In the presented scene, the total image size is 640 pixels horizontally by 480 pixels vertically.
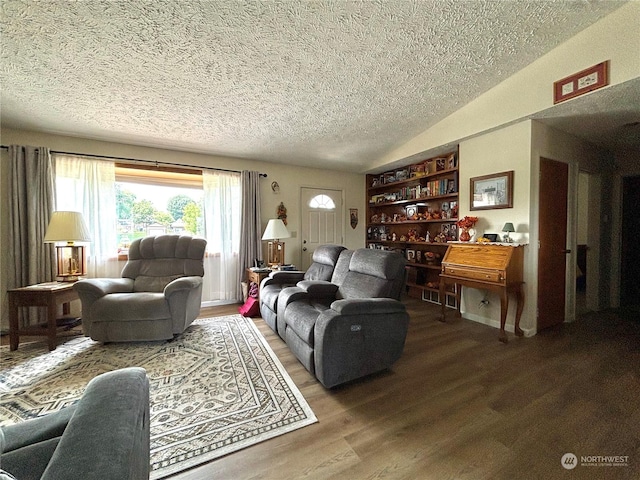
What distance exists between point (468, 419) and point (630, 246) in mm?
4288

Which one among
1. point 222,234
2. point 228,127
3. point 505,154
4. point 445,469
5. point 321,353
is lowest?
point 445,469

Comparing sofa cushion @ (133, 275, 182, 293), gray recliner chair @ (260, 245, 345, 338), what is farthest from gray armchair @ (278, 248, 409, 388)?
sofa cushion @ (133, 275, 182, 293)

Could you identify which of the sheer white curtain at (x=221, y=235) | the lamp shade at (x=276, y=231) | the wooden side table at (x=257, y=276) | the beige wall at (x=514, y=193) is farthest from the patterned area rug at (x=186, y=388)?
the beige wall at (x=514, y=193)

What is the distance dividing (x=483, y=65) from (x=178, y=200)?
13.4 feet

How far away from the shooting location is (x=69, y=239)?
8.21ft

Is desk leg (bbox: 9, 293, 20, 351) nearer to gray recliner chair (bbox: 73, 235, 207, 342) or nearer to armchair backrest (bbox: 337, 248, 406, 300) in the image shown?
gray recliner chair (bbox: 73, 235, 207, 342)

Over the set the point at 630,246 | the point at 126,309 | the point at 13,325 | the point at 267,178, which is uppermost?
the point at 267,178

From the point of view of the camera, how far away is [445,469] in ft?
3.83

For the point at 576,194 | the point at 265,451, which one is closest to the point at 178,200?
the point at 265,451

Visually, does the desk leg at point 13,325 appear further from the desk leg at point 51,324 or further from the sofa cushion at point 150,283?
the sofa cushion at point 150,283

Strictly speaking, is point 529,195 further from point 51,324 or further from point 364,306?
point 51,324

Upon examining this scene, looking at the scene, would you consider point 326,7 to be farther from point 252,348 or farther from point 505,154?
point 252,348

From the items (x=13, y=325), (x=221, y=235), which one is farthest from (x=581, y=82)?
(x=13, y=325)

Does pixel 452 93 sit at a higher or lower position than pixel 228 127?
higher
